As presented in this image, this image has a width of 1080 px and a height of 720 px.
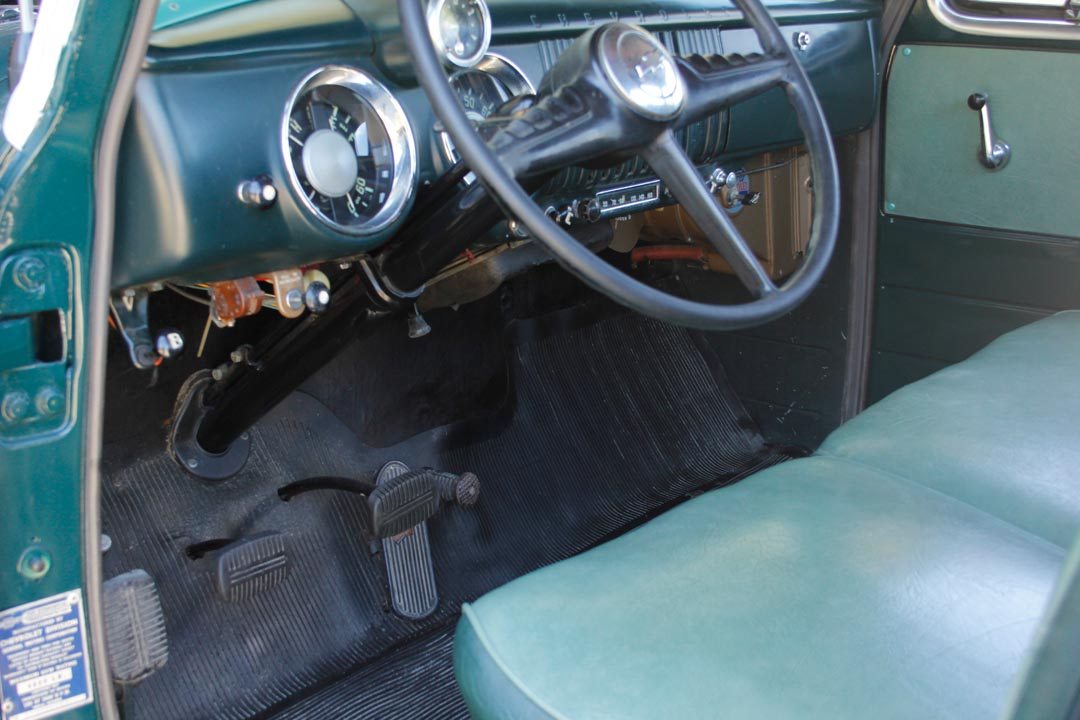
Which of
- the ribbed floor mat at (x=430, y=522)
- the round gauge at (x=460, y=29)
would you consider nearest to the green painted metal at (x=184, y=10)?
the round gauge at (x=460, y=29)

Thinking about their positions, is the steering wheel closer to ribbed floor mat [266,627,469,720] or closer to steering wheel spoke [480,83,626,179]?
steering wheel spoke [480,83,626,179]

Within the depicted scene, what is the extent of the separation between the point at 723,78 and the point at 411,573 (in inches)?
48.4

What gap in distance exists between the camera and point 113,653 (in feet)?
4.13

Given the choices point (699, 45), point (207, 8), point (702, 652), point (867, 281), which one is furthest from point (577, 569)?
point (867, 281)

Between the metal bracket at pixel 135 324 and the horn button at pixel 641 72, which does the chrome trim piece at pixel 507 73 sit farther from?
the metal bracket at pixel 135 324

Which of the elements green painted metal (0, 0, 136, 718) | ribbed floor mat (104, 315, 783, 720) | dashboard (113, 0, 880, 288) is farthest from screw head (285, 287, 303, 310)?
ribbed floor mat (104, 315, 783, 720)

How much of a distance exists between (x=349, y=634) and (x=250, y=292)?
87 cm

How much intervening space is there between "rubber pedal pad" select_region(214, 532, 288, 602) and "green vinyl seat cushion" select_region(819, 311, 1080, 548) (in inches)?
40.1

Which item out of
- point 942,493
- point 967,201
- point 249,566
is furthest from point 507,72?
point 967,201

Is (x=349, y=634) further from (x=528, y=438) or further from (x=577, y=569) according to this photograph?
(x=577, y=569)

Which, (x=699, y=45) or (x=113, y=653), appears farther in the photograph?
(x=699, y=45)

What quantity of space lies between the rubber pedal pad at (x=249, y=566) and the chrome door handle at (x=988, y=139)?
62.5 inches

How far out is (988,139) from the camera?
2.04 metres

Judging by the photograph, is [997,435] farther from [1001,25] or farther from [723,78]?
[1001,25]
